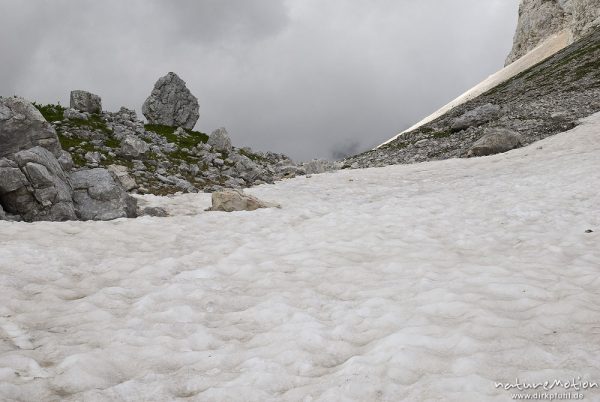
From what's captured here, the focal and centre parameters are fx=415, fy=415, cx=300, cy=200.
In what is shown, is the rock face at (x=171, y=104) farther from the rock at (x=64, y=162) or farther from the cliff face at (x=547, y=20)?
the cliff face at (x=547, y=20)

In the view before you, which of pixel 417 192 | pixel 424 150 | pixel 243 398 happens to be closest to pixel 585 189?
pixel 417 192

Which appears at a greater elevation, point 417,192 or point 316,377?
point 417,192

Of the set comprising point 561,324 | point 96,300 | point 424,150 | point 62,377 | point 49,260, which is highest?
point 424,150

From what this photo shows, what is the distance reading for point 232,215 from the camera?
15.9 meters

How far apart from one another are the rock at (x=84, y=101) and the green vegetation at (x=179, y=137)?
6.68m

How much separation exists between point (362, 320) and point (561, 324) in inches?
119

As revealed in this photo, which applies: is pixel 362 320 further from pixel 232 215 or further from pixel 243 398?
pixel 232 215

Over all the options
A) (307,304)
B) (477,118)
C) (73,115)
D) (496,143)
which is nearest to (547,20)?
(477,118)

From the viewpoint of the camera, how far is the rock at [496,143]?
1200 inches

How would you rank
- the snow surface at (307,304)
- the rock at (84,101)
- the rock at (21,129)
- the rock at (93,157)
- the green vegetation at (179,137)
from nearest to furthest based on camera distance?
the snow surface at (307,304) < the rock at (21,129) < the rock at (93,157) < the rock at (84,101) < the green vegetation at (179,137)

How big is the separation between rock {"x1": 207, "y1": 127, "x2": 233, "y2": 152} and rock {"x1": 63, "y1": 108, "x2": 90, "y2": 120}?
1336cm

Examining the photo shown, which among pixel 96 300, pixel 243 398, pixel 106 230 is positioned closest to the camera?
pixel 243 398

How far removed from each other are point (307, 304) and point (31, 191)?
11.8 metres

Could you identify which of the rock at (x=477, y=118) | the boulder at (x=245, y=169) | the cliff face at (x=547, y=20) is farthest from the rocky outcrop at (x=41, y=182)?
the cliff face at (x=547, y=20)
